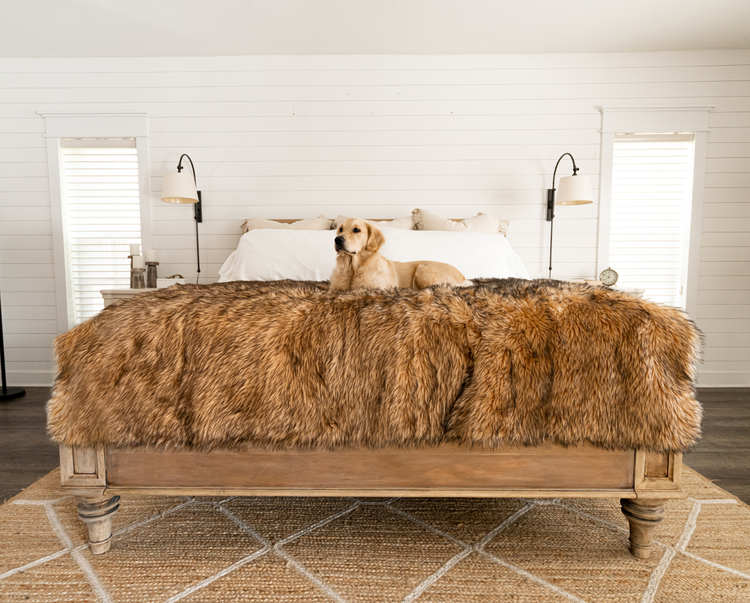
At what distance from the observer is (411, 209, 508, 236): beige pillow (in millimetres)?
2787

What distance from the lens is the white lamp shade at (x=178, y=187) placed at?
112 inches

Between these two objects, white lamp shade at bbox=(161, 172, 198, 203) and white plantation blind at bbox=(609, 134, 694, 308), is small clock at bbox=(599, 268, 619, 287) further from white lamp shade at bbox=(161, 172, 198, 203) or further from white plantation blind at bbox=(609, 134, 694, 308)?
white lamp shade at bbox=(161, 172, 198, 203)

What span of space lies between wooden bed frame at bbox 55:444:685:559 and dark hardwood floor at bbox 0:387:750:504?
1.85 ft

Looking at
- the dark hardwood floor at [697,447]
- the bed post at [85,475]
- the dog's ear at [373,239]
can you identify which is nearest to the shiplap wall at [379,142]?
the dark hardwood floor at [697,447]

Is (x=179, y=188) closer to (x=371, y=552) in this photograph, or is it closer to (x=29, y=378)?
(x=29, y=378)

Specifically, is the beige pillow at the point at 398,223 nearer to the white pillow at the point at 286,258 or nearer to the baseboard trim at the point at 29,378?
the white pillow at the point at 286,258

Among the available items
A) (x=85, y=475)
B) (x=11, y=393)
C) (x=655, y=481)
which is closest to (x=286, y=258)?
(x=85, y=475)

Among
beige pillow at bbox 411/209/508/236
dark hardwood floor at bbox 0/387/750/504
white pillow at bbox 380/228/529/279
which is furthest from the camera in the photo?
beige pillow at bbox 411/209/508/236

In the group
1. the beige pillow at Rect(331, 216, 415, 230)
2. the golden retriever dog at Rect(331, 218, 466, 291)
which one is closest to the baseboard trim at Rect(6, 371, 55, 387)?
the beige pillow at Rect(331, 216, 415, 230)

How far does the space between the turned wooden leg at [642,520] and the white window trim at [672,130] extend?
2.69 m

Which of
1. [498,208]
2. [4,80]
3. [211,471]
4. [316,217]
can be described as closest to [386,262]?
[211,471]

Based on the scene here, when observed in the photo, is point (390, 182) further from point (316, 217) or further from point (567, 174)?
point (567, 174)

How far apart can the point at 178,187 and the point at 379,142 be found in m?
1.52

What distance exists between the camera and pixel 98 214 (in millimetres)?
3256
